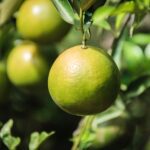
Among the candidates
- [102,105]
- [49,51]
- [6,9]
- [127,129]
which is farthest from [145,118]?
[102,105]

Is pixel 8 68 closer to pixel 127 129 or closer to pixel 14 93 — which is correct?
pixel 14 93

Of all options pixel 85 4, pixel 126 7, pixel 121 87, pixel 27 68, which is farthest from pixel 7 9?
pixel 85 4

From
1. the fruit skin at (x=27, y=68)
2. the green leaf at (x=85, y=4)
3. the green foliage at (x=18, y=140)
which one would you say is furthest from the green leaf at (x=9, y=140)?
the green leaf at (x=85, y=4)

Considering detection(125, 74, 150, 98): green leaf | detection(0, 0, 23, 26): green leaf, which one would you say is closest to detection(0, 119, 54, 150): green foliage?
detection(125, 74, 150, 98): green leaf

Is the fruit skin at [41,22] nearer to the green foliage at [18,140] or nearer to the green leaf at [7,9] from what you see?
the green leaf at [7,9]

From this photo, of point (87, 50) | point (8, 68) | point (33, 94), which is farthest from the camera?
point (33, 94)

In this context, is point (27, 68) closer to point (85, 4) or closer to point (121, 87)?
point (121, 87)

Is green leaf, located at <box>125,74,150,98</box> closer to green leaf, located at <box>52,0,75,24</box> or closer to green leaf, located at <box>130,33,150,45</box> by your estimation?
green leaf, located at <box>130,33,150,45</box>
